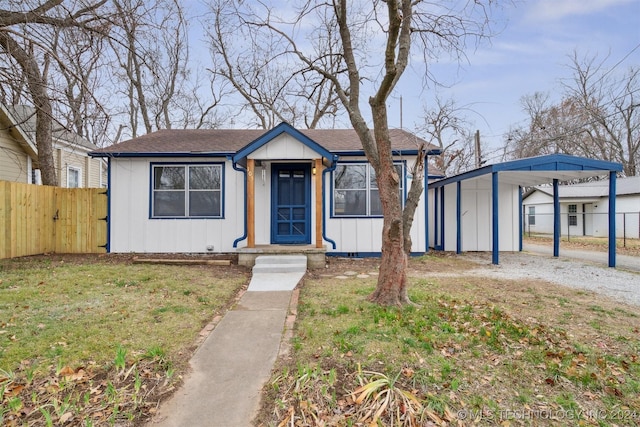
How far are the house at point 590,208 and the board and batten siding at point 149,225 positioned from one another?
59.3 feet

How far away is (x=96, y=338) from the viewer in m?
3.56

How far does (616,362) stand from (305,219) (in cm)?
706

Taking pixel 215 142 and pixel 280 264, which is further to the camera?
pixel 215 142

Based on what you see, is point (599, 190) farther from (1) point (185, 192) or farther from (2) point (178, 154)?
(2) point (178, 154)

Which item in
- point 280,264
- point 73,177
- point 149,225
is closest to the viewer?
point 280,264

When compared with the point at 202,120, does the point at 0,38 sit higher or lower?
lower

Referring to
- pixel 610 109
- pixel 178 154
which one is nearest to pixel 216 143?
pixel 178 154

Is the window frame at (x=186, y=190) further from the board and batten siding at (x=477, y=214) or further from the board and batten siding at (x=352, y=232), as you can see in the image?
the board and batten siding at (x=477, y=214)

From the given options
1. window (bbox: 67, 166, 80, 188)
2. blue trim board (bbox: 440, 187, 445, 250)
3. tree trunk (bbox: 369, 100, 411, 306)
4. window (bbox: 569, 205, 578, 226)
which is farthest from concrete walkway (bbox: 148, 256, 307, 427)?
window (bbox: 569, 205, 578, 226)

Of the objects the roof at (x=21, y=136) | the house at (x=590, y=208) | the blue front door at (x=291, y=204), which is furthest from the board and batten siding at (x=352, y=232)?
the house at (x=590, y=208)

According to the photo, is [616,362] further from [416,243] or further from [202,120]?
[202,120]

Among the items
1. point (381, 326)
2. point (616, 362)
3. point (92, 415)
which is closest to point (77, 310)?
point (92, 415)

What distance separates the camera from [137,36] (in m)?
6.49

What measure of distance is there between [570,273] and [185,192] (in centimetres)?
1005
